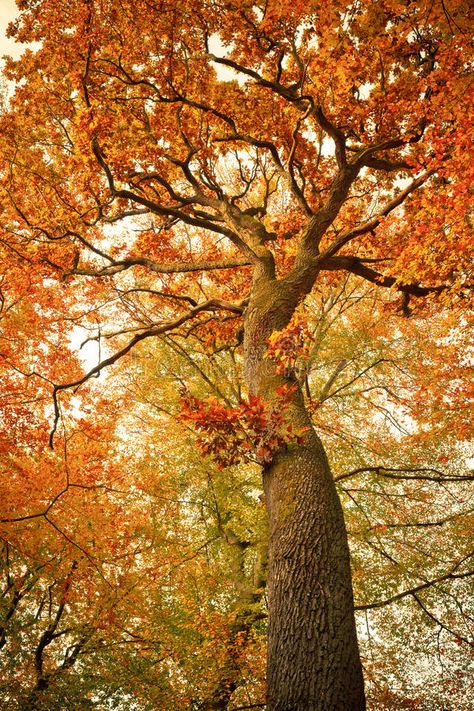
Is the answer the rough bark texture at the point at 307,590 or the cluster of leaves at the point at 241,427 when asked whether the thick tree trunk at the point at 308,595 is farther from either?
the cluster of leaves at the point at 241,427

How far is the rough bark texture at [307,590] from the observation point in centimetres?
276

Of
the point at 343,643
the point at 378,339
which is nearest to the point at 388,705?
the point at 378,339

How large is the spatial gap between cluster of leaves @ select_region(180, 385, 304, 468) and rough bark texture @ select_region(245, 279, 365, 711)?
30cm

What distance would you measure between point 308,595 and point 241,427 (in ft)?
4.15

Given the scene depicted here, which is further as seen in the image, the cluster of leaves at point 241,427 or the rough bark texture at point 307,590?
the cluster of leaves at point 241,427

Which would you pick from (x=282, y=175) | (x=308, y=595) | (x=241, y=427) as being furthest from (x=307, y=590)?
(x=282, y=175)

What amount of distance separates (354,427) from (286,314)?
25.9ft


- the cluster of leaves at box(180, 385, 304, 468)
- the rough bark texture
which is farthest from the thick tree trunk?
the cluster of leaves at box(180, 385, 304, 468)

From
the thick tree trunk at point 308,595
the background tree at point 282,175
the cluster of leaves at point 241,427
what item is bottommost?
the thick tree trunk at point 308,595

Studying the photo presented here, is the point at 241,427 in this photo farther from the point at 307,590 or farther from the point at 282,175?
the point at 282,175

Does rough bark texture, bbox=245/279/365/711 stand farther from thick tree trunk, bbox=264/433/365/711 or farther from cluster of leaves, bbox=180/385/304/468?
cluster of leaves, bbox=180/385/304/468

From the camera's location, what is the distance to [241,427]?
348cm

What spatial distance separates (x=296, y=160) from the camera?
7.94m

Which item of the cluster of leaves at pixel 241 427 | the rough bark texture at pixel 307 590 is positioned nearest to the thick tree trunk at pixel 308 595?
the rough bark texture at pixel 307 590
